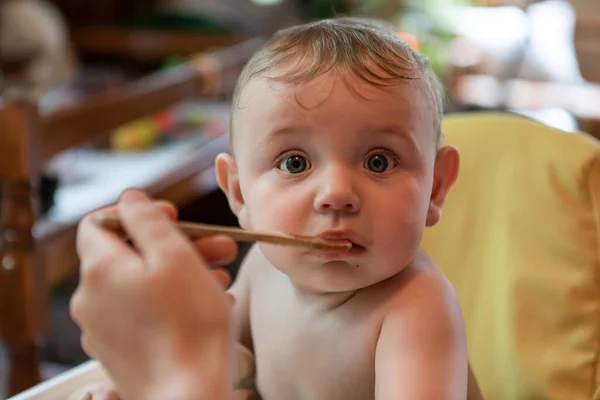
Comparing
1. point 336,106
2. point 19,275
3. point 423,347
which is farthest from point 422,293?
point 19,275

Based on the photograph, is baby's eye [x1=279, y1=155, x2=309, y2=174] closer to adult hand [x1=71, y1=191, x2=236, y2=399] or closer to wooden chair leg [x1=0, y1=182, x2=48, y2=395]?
adult hand [x1=71, y1=191, x2=236, y2=399]

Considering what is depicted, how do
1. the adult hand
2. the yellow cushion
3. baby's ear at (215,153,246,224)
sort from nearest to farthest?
the adult hand < baby's ear at (215,153,246,224) < the yellow cushion

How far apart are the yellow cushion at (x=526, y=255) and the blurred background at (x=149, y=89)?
12cm

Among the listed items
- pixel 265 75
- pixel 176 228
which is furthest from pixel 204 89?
pixel 176 228

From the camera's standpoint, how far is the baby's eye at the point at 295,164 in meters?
0.62

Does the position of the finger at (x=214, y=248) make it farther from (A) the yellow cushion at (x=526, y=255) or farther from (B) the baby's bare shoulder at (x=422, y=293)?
(A) the yellow cushion at (x=526, y=255)

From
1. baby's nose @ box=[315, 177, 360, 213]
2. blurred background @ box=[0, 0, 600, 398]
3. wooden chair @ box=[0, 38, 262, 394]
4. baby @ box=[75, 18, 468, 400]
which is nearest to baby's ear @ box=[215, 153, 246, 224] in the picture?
baby @ box=[75, 18, 468, 400]

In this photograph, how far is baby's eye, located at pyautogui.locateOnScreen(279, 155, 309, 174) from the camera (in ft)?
2.04

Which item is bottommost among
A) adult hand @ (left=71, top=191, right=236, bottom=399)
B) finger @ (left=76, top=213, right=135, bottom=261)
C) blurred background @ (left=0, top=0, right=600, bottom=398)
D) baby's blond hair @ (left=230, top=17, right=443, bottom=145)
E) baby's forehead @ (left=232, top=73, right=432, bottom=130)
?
blurred background @ (left=0, top=0, right=600, bottom=398)

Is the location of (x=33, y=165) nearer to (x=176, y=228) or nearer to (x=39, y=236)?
(x=39, y=236)

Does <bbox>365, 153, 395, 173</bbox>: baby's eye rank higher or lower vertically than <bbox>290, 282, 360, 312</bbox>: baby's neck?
higher

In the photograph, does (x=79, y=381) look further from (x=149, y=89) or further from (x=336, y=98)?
(x=149, y=89)

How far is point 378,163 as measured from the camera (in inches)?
24.4

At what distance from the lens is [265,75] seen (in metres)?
0.65
